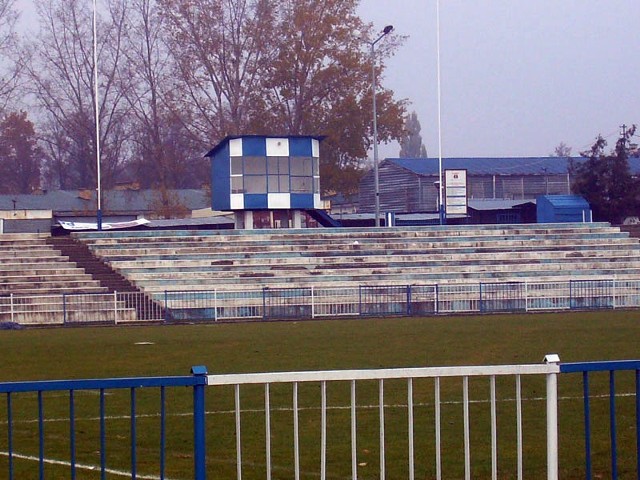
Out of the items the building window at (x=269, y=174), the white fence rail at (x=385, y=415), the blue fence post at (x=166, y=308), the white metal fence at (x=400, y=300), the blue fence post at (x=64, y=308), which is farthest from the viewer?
the building window at (x=269, y=174)

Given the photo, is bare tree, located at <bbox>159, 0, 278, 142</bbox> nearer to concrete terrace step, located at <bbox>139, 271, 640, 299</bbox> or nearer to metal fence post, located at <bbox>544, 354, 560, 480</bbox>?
concrete terrace step, located at <bbox>139, 271, 640, 299</bbox>

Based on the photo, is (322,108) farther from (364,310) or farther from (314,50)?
(364,310)

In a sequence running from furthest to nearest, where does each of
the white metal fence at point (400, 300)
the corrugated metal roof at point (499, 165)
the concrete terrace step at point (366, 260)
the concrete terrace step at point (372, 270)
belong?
the corrugated metal roof at point (499, 165)
the concrete terrace step at point (366, 260)
the concrete terrace step at point (372, 270)
the white metal fence at point (400, 300)

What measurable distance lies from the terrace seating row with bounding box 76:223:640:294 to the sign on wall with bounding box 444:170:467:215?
148 inches

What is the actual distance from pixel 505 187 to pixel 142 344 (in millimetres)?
53687

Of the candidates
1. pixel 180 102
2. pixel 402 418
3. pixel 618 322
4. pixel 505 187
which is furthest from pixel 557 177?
pixel 402 418

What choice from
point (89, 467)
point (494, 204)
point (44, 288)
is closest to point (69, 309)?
point (44, 288)

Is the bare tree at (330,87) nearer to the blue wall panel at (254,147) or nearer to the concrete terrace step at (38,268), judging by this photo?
the blue wall panel at (254,147)

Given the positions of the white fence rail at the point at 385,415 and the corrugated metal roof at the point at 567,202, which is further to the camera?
the corrugated metal roof at the point at 567,202

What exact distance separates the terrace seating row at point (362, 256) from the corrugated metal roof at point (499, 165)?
28.6m

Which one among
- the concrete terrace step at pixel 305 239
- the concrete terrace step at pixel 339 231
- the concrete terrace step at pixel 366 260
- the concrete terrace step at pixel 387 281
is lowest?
the concrete terrace step at pixel 387 281

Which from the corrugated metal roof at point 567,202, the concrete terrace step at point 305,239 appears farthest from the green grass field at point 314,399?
the corrugated metal roof at point 567,202

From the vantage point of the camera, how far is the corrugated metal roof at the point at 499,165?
236 feet

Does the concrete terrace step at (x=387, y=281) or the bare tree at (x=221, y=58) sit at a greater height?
the bare tree at (x=221, y=58)
